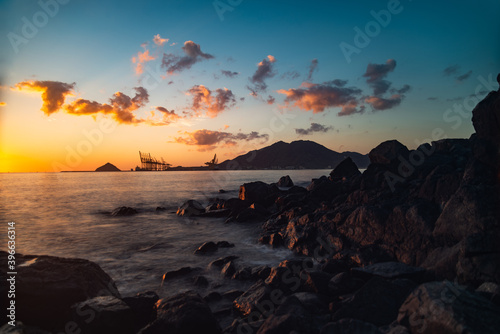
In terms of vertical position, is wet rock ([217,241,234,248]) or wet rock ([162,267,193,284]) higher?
wet rock ([162,267,193,284])

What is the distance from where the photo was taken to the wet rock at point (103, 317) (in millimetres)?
4879

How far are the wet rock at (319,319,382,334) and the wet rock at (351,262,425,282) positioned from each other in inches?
87.1

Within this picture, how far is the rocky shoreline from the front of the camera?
4.38 m

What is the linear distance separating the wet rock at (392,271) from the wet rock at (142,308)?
5.17 metres

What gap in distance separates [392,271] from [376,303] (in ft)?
4.93

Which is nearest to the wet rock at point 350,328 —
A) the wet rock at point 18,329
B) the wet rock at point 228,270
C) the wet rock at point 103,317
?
the wet rock at point 103,317

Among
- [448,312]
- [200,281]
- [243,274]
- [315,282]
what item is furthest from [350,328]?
[200,281]

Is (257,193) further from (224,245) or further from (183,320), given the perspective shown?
(183,320)

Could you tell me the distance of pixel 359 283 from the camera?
6.24 m

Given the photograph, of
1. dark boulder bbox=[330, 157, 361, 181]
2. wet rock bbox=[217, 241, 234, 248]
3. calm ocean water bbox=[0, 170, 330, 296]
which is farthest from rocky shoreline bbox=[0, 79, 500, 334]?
dark boulder bbox=[330, 157, 361, 181]

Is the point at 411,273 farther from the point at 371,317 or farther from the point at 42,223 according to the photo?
the point at 42,223

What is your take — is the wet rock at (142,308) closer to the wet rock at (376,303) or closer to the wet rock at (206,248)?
the wet rock at (376,303)

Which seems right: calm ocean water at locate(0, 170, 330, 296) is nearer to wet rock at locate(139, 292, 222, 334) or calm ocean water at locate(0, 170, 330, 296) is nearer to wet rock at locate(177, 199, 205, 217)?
wet rock at locate(177, 199, 205, 217)

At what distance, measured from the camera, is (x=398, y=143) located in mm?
15039
